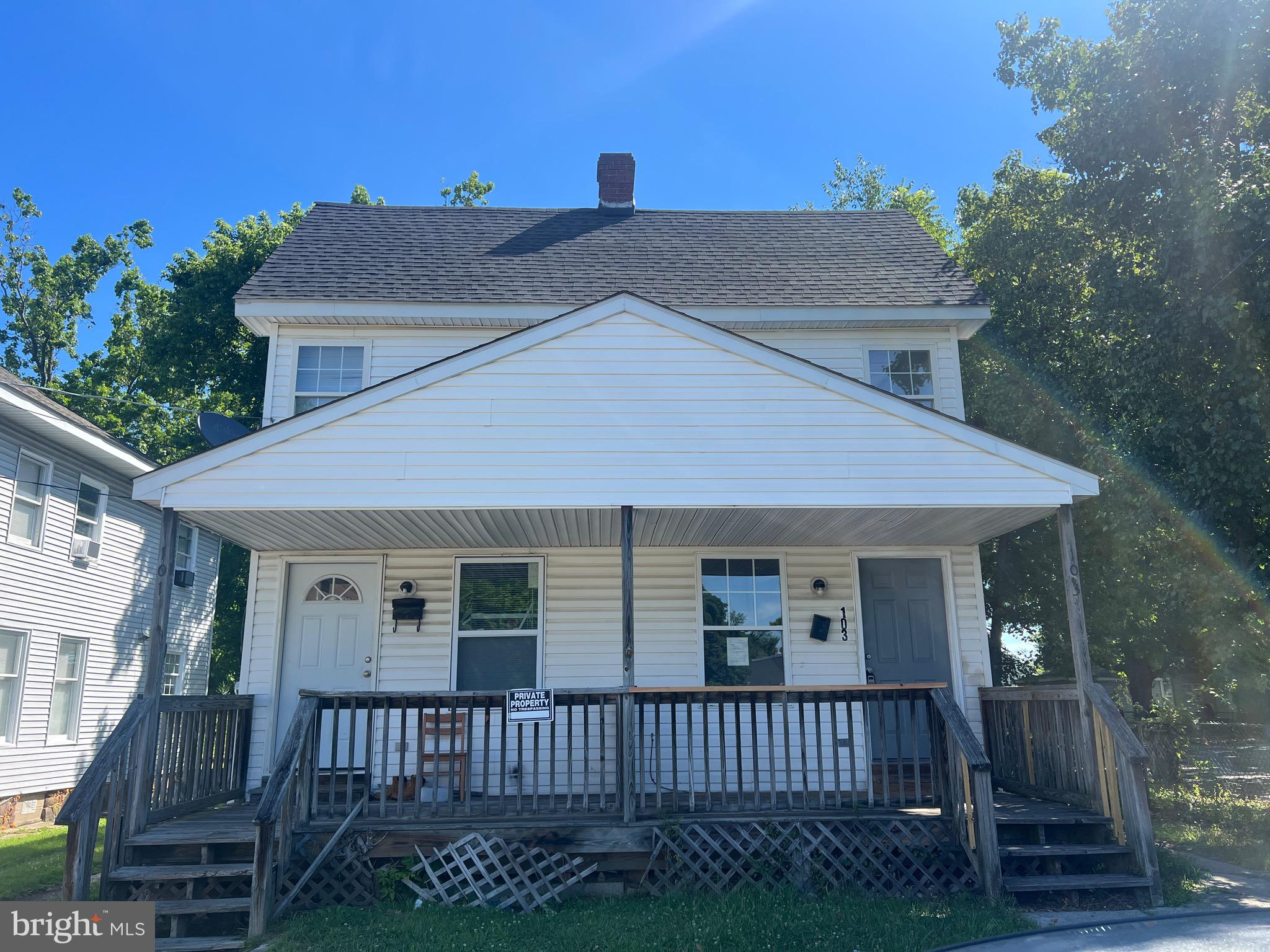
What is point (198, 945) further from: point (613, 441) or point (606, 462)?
point (613, 441)

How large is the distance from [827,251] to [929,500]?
559cm

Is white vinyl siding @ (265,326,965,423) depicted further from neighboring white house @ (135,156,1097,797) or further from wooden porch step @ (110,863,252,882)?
wooden porch step @ (110,863,252,882)

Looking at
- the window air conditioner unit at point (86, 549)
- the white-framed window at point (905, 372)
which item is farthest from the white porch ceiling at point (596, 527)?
the window air conditioner unit at point (86, 549)

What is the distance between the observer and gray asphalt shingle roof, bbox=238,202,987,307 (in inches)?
416

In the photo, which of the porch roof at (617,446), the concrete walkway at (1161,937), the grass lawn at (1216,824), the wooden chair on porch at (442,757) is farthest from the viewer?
the grass lawn at (1216,824)

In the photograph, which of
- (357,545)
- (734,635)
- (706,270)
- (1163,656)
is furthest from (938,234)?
(357,545)

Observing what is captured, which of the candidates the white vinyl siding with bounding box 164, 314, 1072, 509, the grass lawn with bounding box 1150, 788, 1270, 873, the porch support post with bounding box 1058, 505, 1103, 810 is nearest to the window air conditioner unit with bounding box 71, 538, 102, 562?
the white vinyl siding with bounding box 164, 314, 1072, 509

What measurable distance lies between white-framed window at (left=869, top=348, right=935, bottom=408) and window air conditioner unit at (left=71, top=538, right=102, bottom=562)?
42.0 ft

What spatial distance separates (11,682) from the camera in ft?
43.9

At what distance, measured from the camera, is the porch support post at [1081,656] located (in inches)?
293

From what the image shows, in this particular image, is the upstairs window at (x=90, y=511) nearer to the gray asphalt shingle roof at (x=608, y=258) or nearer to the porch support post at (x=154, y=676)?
the gray asphalt shingle roof at (x=608, y=258)

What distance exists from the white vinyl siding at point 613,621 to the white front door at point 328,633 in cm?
14

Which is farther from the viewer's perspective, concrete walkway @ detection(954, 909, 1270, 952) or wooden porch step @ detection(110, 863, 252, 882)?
wooden porch step @ detection(110, 863, 252, 882)

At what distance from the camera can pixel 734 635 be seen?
9680 millimetres
